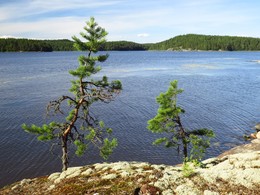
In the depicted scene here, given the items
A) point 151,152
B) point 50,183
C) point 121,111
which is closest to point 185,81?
point 121,111

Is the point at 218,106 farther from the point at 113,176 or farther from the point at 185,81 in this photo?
the point at 113,176

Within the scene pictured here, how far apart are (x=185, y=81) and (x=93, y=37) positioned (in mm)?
68067

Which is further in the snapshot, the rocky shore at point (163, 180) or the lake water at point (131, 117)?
the lake water at point (131, 117)

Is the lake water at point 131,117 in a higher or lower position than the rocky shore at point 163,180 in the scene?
lower

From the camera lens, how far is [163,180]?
11.8 meters

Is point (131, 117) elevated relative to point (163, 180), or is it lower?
lower

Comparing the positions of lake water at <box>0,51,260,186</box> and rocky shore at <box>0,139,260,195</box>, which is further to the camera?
lake water at <box>0,51,260,186</box>

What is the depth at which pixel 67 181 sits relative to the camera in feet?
46.7

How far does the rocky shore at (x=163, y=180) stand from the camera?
11.2 meters

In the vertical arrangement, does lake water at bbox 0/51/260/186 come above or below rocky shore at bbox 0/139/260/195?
below

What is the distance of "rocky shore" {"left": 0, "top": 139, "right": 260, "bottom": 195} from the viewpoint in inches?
443

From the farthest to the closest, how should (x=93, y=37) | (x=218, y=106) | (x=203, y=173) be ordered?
(x=218, y=106), (x=93, y=37), (x=203, y=173)

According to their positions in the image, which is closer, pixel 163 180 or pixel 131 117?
pixel 163 180

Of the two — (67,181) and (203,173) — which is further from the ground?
(203,173)
